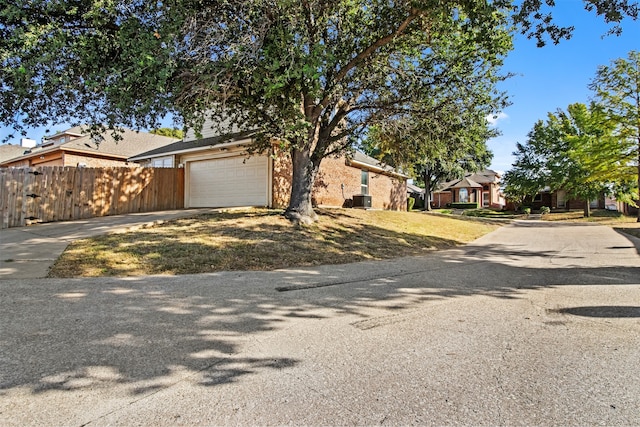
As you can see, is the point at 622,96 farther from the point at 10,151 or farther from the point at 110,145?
the point at 10,151

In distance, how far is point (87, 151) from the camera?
21.0 meters

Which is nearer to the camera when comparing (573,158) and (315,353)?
(315,353)

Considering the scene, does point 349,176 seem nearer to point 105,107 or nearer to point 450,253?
point 450,253

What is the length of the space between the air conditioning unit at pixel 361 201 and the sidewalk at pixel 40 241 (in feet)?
32.5

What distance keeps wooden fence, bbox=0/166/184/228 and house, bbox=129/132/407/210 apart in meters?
1.00

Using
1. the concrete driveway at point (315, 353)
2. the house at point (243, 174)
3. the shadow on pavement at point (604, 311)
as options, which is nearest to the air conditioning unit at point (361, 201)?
the house at point (243, 174)

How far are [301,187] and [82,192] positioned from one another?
8.61 metres

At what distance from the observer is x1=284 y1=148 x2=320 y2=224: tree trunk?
38.0ft

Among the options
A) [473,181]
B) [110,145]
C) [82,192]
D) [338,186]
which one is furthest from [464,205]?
[82,192]

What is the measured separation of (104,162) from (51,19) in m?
16.5

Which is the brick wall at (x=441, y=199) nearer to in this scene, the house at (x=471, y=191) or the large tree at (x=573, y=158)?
the house at (x=471, y=191)

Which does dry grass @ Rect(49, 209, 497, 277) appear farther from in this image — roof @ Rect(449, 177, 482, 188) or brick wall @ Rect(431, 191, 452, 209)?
brick wall @ Rect(431, 191, 452, 209)

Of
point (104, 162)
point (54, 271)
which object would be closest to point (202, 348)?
point (54, 271)

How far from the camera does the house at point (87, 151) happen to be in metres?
20.6
